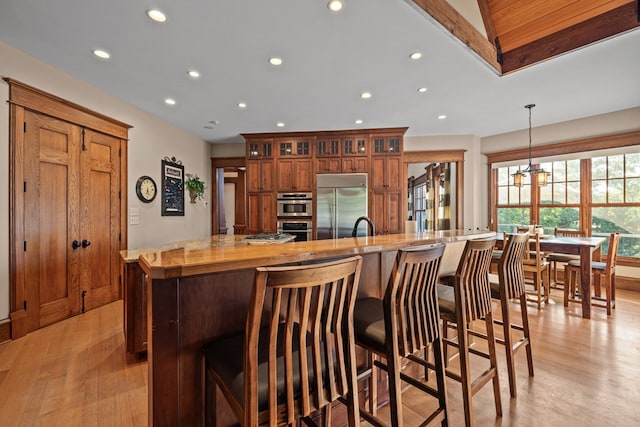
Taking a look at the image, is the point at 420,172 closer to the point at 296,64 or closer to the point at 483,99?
the point at 483,99

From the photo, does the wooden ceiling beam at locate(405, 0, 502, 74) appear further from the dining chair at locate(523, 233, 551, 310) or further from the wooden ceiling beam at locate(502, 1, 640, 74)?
the dining chair at locate(523, 233, 551, 310)

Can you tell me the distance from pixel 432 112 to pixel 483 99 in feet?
2.25

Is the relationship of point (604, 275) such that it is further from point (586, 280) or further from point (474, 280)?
point (474, 280)

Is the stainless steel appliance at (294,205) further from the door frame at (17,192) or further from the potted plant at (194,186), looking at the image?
the door frame at (17,192)

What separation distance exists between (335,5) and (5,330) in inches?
156

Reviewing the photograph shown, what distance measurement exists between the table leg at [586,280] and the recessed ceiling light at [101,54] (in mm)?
5536

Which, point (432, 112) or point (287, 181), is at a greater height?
point (432, 112)

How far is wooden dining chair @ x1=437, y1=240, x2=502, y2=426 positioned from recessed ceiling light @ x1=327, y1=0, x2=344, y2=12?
190 cm

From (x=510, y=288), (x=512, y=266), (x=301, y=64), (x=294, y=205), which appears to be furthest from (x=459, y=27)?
(x=294, y=205)

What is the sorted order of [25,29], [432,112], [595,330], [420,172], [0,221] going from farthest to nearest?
1. [420,172]
2. [432,112]
3. [595,330]
4. [0,221]
5. [25,29]

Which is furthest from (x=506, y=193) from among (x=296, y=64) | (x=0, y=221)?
(x=0, y=221)

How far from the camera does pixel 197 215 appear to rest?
5.52 meters

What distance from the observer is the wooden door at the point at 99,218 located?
332 centimetres

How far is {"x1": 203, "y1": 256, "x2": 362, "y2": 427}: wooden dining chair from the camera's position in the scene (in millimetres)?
805
